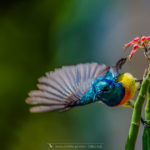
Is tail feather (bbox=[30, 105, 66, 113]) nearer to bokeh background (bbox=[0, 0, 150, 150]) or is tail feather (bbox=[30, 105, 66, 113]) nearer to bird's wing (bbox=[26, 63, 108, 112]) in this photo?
bird's wing (bbox=[26, 63, 108, 112])

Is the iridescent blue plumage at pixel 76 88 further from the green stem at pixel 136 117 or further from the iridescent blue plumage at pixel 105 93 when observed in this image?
the green stem at pixel 136 117

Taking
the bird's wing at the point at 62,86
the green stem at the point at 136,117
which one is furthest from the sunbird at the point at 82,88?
the green stem at the point at 136,117

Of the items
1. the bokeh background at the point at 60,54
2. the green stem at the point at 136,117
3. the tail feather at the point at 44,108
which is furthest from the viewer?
the bokeh background at the point at 60,54

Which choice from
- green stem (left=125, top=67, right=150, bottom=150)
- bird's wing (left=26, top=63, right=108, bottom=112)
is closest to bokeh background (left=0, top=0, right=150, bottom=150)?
bird's wing (left=26, top=63, right=108, bottom=112)

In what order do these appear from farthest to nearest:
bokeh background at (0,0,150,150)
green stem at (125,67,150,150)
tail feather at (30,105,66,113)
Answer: bokeh background at (0,0,150,150)
tail feather at (30,105,66,113)
green stem at (125,67,150,150)

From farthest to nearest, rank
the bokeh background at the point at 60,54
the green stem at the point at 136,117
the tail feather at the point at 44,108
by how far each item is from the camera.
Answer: the bokeh background at the point at 60,54, the tail feather at the point at 44,108, the green stem at the point at 136,117

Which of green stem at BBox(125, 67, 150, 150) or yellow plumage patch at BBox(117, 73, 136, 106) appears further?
yellow plumage patch at BBox(117, 73, 136, 106)

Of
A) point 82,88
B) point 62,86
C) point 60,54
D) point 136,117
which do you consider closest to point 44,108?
point 62,86

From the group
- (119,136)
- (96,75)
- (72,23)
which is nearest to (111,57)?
(72,23)
